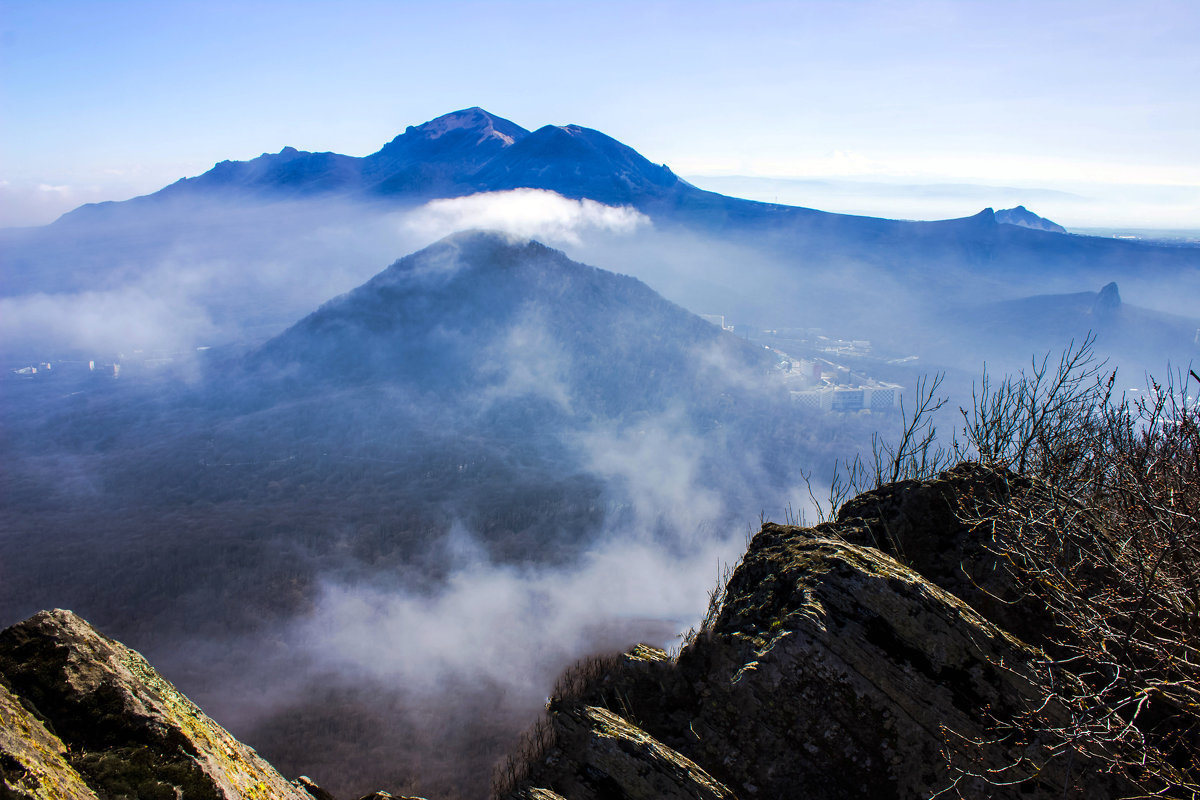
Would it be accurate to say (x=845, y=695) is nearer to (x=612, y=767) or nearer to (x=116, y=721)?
(x=612, y=767)

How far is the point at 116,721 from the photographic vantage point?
3873 millimetres

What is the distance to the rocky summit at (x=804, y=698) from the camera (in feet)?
13.9

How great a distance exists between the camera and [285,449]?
86.8 meters

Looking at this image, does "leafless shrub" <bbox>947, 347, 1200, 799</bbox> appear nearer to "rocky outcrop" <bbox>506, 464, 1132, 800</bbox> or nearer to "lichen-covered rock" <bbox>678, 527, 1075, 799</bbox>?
"rocky outcrop" <bbox>506, 464, 1132, 800</bbox>

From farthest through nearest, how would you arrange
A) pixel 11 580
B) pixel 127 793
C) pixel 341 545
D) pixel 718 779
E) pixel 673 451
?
pixel 673 451 < pixel 341 545 < pixel 11 580 < pixel 718 779 < pixel 127 793

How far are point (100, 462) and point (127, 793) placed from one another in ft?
350

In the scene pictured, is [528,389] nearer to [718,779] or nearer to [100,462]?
[100,462]

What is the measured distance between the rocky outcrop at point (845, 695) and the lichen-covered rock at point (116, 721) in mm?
4144

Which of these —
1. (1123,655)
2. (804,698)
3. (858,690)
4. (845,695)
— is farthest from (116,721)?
(1123,655)

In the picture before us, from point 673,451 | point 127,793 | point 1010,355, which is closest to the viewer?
point 127,793

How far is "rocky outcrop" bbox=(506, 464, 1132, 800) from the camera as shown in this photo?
618 cm

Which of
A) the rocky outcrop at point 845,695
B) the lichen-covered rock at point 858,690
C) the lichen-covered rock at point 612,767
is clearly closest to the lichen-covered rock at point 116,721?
the lichen-covered rock at point 612,767

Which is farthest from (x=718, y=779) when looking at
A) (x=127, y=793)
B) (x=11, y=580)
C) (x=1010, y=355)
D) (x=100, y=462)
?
(x=1010, y=355)

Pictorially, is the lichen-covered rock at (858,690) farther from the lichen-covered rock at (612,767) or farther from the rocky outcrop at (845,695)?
the lichen-covered rock at (612,767)
